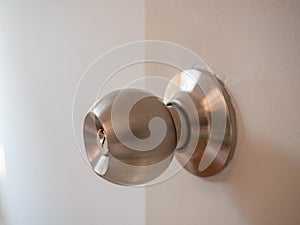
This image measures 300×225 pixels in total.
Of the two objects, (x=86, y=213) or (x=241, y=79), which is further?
(x=86, y=213)

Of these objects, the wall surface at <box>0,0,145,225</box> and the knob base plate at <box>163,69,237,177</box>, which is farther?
the wall surface at <box>0,0,145,225</box>

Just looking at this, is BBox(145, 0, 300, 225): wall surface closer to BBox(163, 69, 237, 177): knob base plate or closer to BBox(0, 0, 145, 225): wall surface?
BBox(163, 69, 237, 177): knob base plate

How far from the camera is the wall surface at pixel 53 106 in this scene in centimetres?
64

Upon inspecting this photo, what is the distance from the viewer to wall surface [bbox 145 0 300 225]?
0.28 meters

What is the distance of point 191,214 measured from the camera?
1.34 feet

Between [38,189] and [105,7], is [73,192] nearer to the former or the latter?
[38,189]

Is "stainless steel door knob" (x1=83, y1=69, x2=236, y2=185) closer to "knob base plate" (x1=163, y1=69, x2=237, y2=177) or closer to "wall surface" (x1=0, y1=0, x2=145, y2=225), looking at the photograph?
"knob base plate" (x1=163, y1=69, x2=237, y2=177)

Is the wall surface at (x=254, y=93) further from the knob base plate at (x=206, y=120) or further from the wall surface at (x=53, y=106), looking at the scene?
the wall surface at (x=53, y=106)

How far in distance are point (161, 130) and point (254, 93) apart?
109mm

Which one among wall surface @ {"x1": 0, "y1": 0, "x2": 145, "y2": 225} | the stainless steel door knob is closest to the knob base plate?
the stainless steel door knob

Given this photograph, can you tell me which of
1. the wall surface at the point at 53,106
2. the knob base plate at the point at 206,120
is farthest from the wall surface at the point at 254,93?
the wall surface at the point at 53,106

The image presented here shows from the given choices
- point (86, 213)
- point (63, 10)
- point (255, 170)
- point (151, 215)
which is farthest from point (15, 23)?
point (255, 170)

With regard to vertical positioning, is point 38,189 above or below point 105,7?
below

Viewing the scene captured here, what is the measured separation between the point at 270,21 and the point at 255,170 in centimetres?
16
